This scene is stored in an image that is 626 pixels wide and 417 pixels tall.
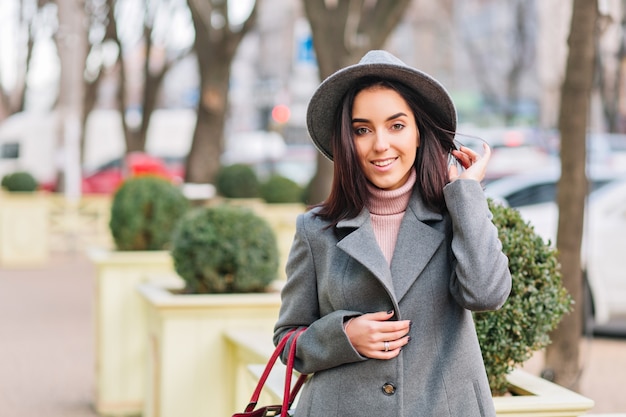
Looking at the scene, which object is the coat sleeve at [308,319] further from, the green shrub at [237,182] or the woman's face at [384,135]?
the green shrub at [237,182]

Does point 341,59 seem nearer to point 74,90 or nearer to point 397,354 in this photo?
point 397,354

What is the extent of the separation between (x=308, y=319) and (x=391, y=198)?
38 centimetres

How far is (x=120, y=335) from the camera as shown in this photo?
308 inches

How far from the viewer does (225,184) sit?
19734 mm

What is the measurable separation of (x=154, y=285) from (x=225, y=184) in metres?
12.7

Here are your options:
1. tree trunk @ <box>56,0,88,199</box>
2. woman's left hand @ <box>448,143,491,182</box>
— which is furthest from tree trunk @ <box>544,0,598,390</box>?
tree trunk @ <box>56,0,88,199</box>

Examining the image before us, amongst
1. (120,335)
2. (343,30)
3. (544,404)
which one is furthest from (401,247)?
(343,30)

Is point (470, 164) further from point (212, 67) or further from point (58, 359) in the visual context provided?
point (212, 67)

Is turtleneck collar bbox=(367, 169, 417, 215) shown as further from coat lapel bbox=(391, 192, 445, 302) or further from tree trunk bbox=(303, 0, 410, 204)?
tree trunk bbox=(303, 0, 410, 204)

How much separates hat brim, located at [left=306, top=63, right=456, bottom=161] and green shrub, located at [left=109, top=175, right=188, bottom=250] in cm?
620

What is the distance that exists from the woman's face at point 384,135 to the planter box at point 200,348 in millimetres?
3098

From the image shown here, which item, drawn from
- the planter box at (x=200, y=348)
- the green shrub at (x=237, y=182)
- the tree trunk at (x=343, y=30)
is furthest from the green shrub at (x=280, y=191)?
the planter box at (x=200, y=348)

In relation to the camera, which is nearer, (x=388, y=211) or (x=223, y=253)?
(x=388, y=211)

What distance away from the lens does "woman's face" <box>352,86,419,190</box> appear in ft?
9.42
